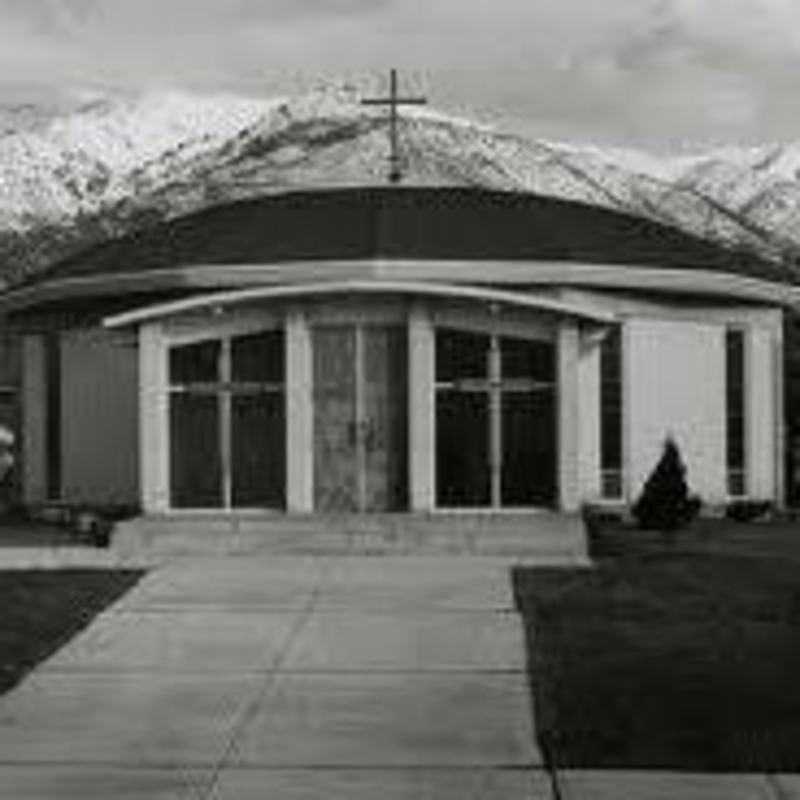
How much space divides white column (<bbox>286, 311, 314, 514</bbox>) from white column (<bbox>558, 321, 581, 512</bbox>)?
2954mm

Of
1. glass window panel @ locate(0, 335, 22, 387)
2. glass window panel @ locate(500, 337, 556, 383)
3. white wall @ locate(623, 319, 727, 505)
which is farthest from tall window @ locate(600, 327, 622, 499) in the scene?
glass window panel @ locate(0, 335, 22, 387)

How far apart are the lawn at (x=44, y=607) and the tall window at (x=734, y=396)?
11.9m

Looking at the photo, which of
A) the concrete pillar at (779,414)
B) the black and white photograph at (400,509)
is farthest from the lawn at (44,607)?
the concrete pillar at (779,414)

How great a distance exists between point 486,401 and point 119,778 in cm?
1585

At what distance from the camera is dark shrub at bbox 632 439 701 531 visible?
2689cm

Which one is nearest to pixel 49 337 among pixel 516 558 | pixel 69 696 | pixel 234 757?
pixel 516 558

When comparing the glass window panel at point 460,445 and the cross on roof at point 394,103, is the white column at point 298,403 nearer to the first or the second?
the glass window panel at point 460,445

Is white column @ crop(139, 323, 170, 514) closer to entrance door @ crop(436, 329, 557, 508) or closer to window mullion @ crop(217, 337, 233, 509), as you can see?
window mullion @ crop(217, 337, 233, 509)

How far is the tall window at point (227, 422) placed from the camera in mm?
28219

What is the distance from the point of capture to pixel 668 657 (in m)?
17.3

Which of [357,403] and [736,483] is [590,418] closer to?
[736,483]

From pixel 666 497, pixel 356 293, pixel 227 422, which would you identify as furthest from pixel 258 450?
pixel 666 497

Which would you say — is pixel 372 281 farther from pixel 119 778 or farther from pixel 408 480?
pixel 119 778

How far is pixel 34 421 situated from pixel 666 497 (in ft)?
34.8
